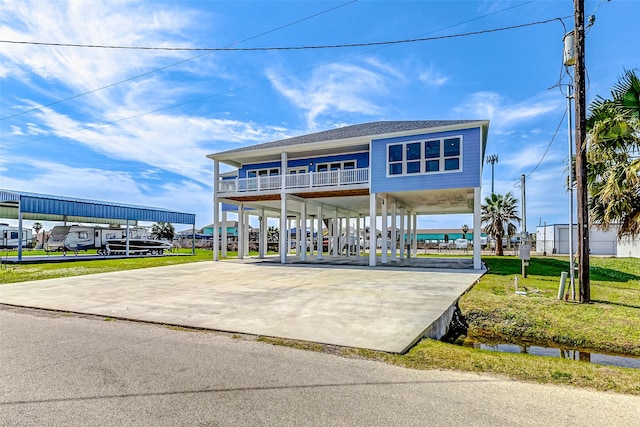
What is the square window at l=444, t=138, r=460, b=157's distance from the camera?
51.4 ft

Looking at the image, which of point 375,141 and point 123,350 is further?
point 375,141

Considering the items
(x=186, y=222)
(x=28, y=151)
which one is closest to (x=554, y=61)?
(x=28, y=151)

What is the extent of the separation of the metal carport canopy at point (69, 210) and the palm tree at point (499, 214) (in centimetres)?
3039

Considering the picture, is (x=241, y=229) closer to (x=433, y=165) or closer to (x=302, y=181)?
(x=302, y=181)

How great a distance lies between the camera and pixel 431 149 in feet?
53.2

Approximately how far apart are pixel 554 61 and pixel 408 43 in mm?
4517

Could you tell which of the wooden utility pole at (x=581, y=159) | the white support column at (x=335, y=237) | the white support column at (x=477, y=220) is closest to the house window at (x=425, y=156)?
the white support column at (x=477, y=220)

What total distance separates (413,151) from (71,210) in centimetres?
2395

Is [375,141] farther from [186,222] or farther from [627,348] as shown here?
[186,222]

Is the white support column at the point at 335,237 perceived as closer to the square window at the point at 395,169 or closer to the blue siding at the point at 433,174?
the blue siding at the point at 433,174

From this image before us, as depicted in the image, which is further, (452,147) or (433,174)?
(433,174)

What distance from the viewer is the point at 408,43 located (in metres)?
12.1

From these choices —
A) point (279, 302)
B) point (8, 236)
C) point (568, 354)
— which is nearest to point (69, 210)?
point (8, 236)

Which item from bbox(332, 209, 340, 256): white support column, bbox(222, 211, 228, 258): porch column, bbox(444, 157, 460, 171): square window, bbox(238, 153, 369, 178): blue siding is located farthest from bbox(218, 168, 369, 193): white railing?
bbox(332, 209, 340, 256): white support column
